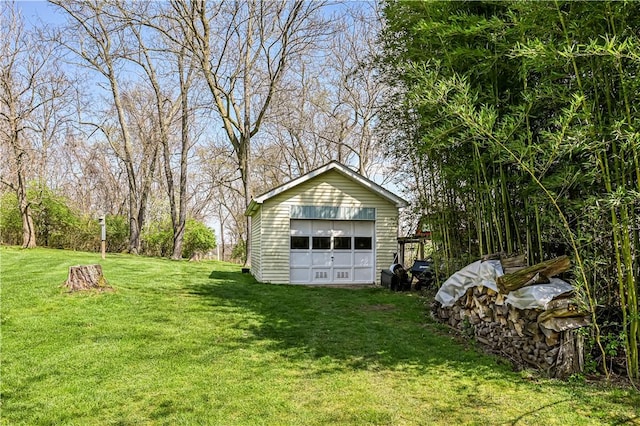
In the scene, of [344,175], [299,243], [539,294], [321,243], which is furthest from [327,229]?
[539,294]

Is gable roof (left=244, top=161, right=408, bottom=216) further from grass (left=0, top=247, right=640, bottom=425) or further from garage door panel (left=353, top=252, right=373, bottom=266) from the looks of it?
grass (left=0, top=247, right=640, bottom=425)

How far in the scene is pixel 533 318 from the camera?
4.06 m

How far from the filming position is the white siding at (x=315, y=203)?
10.3 meters

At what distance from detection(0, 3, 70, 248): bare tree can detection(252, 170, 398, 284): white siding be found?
10.2 meters

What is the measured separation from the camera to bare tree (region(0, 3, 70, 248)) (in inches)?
576

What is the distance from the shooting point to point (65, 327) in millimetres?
5086

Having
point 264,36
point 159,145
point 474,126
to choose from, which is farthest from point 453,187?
point 159,145

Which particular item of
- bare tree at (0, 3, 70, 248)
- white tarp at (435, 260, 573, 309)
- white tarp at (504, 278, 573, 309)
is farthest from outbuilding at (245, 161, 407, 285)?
bare tree at (0, 3, 70, 248)

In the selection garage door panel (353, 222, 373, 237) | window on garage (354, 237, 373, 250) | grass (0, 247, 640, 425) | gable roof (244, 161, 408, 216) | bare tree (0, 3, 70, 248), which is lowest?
grass (0, 247, 640, 425)

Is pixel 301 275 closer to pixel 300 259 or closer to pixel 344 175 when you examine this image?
pixel 300 259

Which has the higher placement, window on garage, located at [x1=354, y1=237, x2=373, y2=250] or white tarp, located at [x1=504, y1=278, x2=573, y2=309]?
window on garage, located at [x1=354, y1=237, x2=373, y2=250]

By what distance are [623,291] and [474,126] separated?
1.88 meters

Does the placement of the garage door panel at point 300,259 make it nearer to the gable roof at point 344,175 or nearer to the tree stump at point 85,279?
the gable roof at point 344,175

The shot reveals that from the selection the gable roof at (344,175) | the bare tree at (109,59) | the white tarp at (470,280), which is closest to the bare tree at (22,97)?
the bare tree at (109,59)
